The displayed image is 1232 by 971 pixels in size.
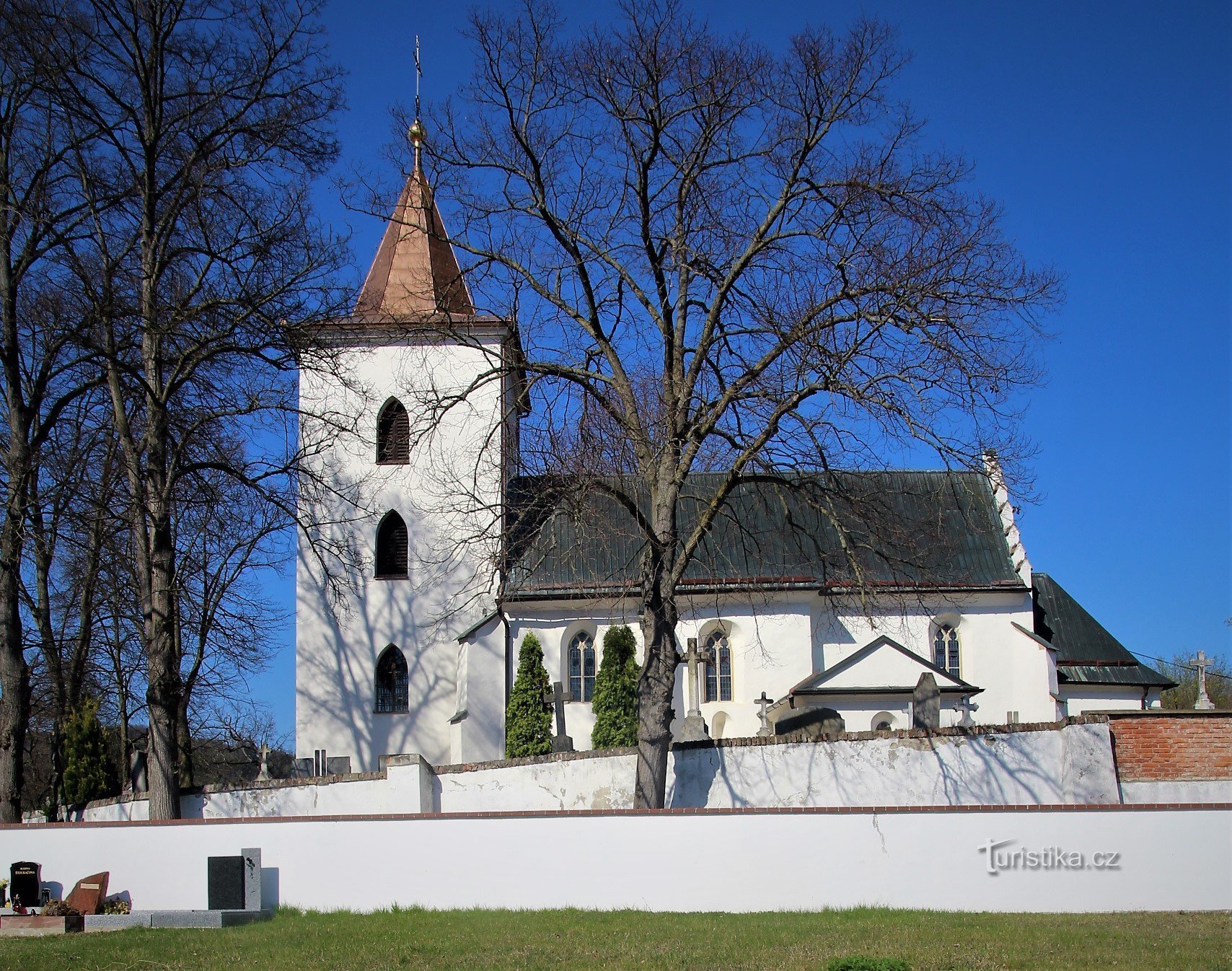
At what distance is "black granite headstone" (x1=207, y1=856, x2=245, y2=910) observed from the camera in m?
15.1

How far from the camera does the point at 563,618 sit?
28.1m

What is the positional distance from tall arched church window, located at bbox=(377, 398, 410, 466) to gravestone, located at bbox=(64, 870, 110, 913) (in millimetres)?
15451

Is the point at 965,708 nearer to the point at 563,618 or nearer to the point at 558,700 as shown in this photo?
the point at 558,700

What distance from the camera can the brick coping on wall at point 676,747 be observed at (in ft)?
61.5

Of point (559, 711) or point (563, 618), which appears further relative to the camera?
point (563, 618)

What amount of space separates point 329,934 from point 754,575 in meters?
16.1

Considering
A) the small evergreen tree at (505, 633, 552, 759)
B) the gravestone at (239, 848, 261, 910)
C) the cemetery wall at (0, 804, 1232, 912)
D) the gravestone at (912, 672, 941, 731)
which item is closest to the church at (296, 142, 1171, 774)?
the small evergreen tree at (505, 633, 552, 759)

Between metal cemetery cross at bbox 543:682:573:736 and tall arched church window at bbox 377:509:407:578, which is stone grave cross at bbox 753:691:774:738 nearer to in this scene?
metal cemetery cross at bbox 543:682:573:736

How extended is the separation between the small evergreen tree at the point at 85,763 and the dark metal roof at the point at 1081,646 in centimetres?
2054

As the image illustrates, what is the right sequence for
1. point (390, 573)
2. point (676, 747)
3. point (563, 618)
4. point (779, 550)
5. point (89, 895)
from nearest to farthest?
point (89, 895) → point (676, 747) → point (563, 618) → point (779, 550) → point (390, 573)

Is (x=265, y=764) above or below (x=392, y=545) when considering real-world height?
below

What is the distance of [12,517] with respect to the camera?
18.2 metres

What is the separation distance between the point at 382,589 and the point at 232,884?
15.0 meters

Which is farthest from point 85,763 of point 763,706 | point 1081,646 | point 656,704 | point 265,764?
point 1081,646
